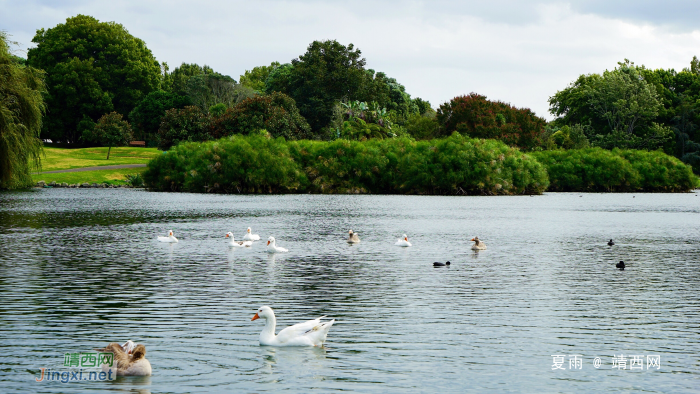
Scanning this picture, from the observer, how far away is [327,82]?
435 ft

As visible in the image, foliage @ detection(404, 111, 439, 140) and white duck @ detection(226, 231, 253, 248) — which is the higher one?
foliage @ detection(404, 111, 439, 140)

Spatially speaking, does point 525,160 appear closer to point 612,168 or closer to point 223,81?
point 612,168

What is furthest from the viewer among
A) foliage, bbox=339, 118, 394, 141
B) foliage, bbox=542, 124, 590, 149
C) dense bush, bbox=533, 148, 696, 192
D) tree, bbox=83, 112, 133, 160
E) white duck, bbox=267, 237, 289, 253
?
foliage, bbox=542, 124, 590, 149

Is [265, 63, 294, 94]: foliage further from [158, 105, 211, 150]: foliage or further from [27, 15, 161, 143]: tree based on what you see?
[27, 15, 161, 143]: tree

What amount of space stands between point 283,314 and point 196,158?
257ft

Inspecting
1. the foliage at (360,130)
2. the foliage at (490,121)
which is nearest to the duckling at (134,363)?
the foliage at (360,130)

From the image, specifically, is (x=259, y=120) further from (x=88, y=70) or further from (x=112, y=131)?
(x=88, y=70)

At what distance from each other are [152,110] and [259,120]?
37.6 m

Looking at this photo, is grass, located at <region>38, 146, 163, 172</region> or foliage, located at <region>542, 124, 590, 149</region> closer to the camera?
grass, located at <region>38, 146, 163, 172</region>

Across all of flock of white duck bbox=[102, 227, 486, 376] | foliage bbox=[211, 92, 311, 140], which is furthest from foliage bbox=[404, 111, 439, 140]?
flock of white duck bbox=[102, 227, 486, 376]

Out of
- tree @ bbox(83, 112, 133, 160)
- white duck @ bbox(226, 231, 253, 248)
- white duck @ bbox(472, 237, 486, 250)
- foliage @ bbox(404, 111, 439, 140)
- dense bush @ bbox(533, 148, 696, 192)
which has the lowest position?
white duck @ bbox(226, 231, 253, 248)

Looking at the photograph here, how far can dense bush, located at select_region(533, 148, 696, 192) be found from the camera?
11200cm

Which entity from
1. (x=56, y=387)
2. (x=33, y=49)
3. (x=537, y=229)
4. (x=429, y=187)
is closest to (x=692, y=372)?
(x=56, y=387)

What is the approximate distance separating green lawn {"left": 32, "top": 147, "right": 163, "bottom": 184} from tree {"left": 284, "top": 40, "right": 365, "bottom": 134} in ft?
100
